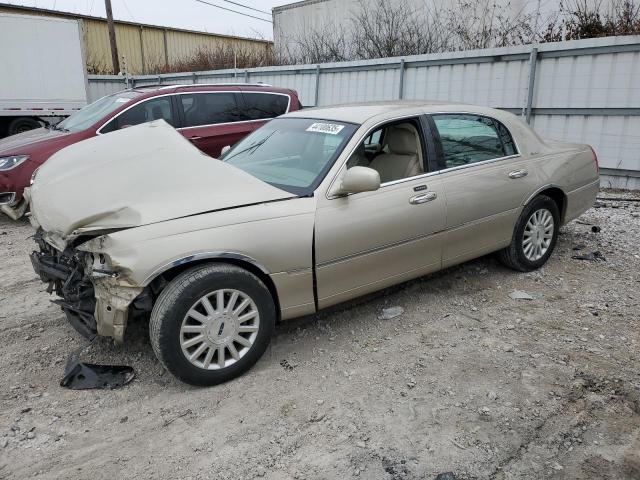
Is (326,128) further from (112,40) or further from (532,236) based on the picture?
(112,40)

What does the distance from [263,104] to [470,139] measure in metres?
4.67

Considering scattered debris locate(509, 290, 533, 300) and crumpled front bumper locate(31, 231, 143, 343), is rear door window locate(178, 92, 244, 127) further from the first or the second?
scattered debris locate(509, 290, 533, 300)

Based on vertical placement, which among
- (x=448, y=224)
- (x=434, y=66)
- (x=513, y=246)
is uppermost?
(x=434, y=66)

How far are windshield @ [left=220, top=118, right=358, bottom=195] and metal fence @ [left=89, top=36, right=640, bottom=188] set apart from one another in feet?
18.5

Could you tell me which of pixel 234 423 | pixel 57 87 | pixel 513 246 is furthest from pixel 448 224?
pixel 57 87

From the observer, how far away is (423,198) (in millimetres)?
3844

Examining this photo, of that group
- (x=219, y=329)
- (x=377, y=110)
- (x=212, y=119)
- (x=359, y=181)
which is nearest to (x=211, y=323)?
(x=219, y=329)

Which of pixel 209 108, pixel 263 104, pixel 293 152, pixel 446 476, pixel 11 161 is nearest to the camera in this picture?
pixel 446 476

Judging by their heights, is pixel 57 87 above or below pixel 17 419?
above

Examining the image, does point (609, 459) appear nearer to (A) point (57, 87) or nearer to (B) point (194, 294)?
(B) point (194, 294)

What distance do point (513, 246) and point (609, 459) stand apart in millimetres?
2426

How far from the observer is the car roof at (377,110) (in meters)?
3.92

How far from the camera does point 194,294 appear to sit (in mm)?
2936

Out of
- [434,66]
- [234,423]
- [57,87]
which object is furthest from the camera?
[57,87]
